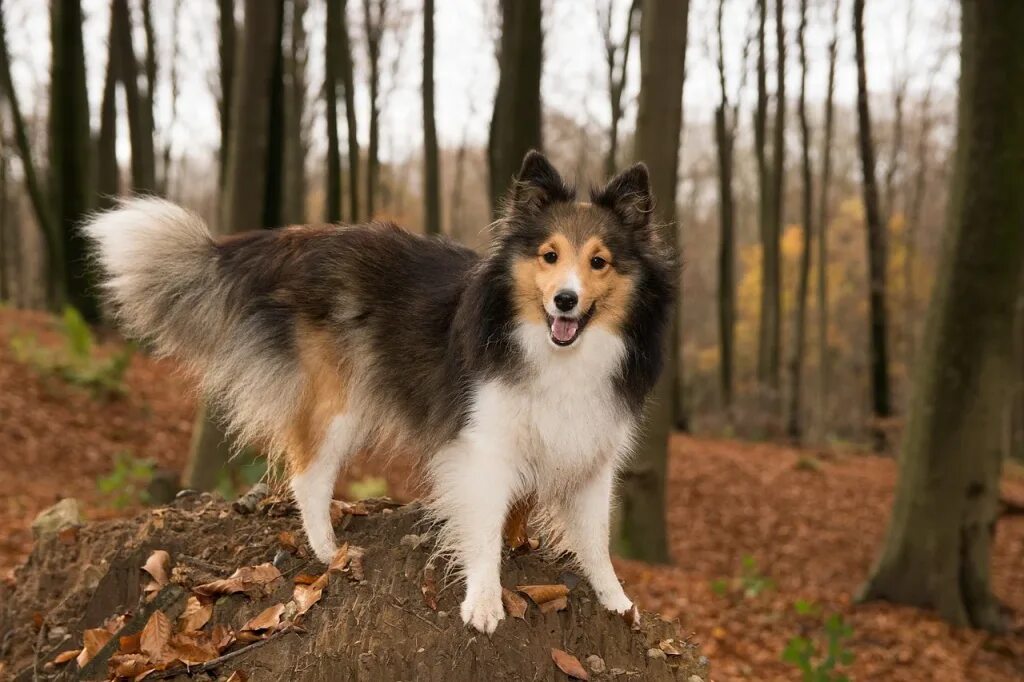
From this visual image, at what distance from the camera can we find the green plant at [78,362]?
33.8ft

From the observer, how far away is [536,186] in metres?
3.50

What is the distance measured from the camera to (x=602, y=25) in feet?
59.5

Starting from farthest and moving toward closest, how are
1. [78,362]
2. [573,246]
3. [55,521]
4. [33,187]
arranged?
1. [33,187]
2. [78,362]
3. [55,521]
4. [573,246]

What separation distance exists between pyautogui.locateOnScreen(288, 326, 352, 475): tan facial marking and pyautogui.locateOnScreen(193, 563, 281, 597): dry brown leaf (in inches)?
17.2

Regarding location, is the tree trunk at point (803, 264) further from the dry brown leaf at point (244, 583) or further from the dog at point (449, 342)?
the dry brown leaf at point (244, 583)

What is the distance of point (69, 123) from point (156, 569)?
10.7 m

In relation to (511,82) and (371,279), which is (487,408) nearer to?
(371,279)

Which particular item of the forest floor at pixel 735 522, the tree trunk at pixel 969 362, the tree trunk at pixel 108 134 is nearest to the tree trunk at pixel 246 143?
the forest floor at pixel 735 522

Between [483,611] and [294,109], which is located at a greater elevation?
[294,109]

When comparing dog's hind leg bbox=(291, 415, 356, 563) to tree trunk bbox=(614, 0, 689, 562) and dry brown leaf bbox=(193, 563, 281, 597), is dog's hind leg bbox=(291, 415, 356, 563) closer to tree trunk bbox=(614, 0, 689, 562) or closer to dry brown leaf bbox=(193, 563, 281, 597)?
dry brown leaf bbox=(193, 563, 281, 597)

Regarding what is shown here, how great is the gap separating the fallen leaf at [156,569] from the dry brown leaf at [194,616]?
0.73 feet

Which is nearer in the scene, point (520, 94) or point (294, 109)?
point (520, 94)

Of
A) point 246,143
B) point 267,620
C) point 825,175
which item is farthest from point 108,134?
point 267,620

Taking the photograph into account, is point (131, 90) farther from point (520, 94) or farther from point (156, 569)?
point (156, 569)
